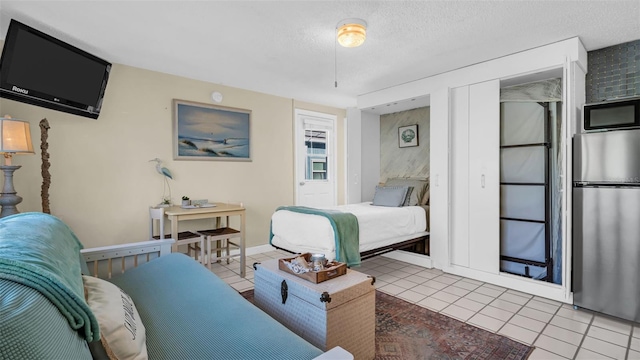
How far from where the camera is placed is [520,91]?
3.43 m

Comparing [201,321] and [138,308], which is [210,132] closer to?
[138,308]

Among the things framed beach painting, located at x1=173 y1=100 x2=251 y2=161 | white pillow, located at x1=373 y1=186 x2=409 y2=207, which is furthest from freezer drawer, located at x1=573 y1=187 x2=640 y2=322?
framed beach painting, located at x1=173 y1=100 x2=251 y2=161

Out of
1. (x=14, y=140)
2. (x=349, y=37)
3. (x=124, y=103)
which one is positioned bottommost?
(x=14, y=140)

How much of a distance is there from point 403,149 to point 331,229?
8.10 ft

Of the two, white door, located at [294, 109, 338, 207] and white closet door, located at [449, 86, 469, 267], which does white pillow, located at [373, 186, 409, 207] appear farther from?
white door, located at [294, 109, 338, 207]

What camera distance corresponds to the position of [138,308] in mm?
1476

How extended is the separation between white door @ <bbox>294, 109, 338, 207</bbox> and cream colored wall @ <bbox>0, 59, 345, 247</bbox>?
76 centimetres

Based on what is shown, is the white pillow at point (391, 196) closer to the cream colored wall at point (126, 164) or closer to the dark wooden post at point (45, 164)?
the cream colored wall at point (126, 164)

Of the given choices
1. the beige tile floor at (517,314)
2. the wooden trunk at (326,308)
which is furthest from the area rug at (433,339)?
the wooden trunk at (326,308)

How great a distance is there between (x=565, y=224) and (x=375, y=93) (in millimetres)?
2855

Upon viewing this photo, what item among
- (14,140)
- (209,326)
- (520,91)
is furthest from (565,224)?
(14,140)

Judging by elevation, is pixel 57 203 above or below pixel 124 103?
below

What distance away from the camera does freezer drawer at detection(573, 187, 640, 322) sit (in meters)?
2.48

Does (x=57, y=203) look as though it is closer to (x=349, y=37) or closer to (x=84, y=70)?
(x=84, y=70)
